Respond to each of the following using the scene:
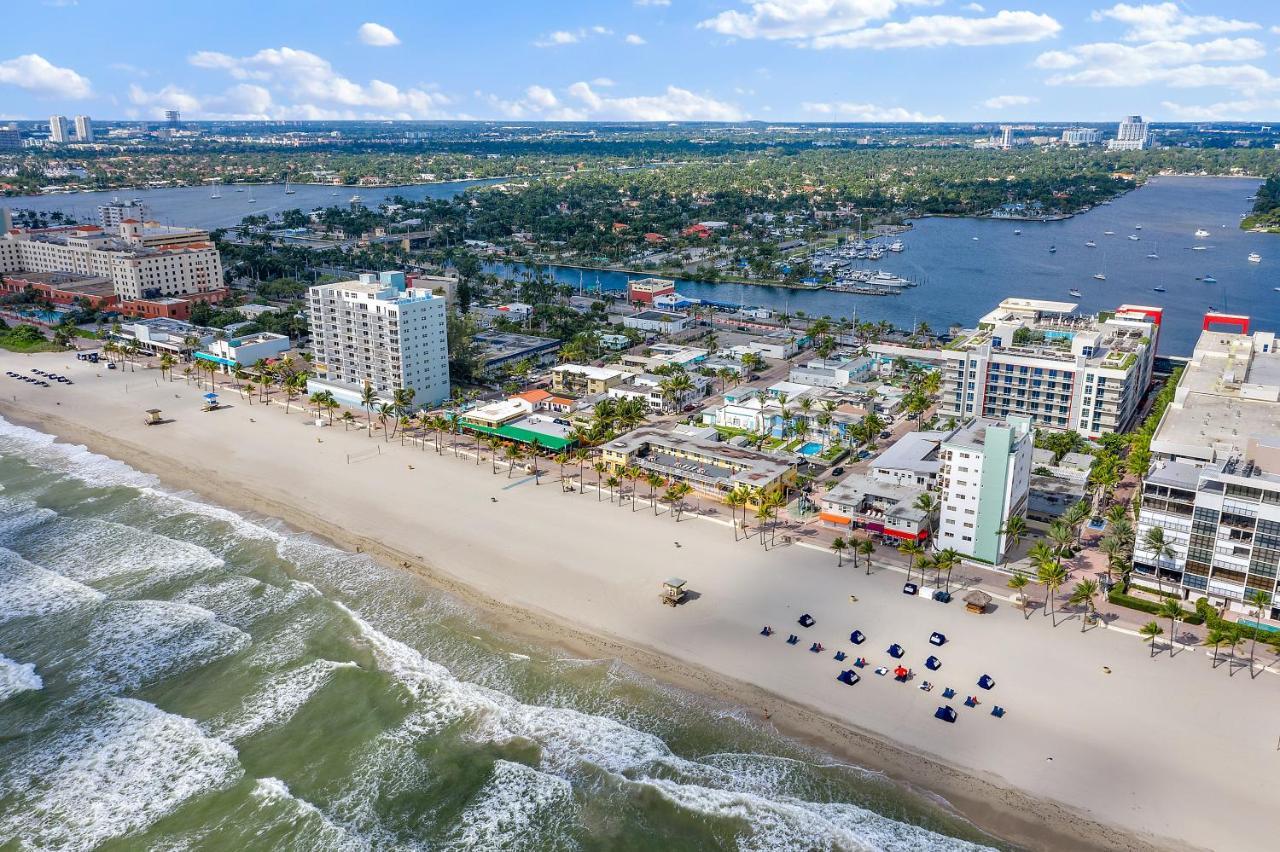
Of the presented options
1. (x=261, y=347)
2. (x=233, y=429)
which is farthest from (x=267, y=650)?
(x=261, y=347)

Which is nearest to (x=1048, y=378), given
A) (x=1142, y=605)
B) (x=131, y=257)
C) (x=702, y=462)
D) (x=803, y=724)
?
(x=1142, y=605)

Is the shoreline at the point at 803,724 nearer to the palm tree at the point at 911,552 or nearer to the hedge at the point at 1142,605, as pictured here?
the palm tree at the point at 911,552

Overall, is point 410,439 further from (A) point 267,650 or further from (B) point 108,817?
(B) point 108,817

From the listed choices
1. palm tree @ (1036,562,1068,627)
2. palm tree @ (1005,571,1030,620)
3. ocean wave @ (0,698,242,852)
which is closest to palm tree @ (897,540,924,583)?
palm tree @ (1005,571,1030,620)

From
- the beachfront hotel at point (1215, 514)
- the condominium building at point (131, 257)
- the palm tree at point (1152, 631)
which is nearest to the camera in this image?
the palm tree at point (1152, 631)

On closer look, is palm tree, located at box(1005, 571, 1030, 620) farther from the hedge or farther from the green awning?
the green awning

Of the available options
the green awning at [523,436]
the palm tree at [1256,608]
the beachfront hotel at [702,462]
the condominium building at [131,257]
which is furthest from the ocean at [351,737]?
the condominium building at [131,257]
